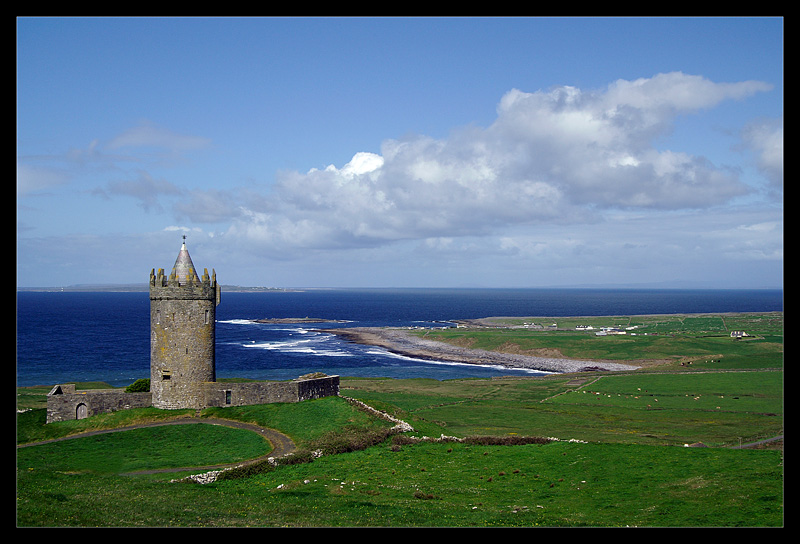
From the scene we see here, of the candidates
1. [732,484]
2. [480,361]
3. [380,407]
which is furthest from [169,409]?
[480,361]

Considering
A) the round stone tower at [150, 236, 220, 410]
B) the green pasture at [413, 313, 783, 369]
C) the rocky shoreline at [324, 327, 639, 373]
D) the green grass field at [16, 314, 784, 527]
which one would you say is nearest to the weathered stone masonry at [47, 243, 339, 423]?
the round stone tower at [150, 236, 220, 410]

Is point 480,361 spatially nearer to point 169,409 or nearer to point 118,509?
point 169,409

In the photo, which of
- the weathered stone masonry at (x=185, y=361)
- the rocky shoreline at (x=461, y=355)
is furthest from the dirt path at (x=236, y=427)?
the rocky shoreline at (x=461, y=355)

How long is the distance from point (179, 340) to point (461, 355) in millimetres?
105099

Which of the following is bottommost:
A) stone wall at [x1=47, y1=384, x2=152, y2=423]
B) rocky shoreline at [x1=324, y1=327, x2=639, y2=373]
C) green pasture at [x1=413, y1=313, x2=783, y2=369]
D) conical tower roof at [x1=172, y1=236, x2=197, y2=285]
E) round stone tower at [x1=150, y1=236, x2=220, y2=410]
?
rocky shoreline at [x1=324, y1=327, x2=639, y2=373]

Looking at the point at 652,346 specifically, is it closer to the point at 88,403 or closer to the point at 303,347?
the point at 303,347

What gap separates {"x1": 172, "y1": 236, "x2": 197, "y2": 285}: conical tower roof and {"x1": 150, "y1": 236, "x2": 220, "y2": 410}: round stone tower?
2.6 inches

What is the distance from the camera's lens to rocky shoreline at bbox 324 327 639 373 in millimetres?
118644

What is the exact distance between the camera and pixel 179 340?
3847 centimetres

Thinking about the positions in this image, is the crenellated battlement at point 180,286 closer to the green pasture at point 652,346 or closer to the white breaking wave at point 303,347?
the green pasture at point 652,346

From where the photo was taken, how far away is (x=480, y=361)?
419ft

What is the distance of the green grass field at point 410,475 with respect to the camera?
63.3 feet

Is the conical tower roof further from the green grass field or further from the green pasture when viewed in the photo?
the green pasture
